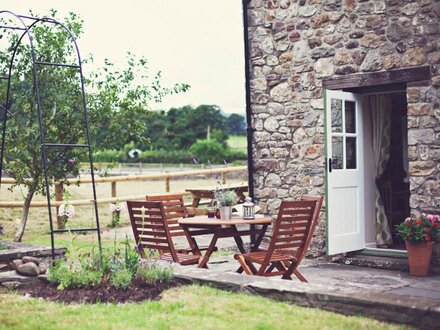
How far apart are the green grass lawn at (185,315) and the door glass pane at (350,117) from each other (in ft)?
12.2

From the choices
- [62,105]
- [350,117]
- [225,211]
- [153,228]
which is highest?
[62,105]

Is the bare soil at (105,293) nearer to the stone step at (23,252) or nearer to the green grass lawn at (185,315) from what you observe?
the green grass lawn at (185,315)

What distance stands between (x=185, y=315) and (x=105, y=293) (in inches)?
36.8

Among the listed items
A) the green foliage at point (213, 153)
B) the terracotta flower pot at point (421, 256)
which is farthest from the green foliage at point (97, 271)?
the green foliage at point (213, 153)

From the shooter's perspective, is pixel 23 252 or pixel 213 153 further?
Answer: pixel 213 153

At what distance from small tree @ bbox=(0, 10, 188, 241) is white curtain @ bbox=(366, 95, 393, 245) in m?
3.26

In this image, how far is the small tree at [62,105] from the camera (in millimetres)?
10523

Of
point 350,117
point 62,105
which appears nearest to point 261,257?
point 350,117

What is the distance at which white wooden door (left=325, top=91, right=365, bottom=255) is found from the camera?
8266 millimetres

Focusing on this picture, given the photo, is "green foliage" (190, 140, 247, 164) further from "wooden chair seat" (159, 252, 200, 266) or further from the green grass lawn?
the green grass lawn

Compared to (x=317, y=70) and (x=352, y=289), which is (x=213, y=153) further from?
(x=352, y=289)

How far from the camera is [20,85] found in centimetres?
1071

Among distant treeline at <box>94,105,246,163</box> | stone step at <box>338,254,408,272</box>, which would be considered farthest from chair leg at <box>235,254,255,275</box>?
distant treeline at <box>94,105,246,163</box>

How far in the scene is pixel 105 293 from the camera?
5.57m
